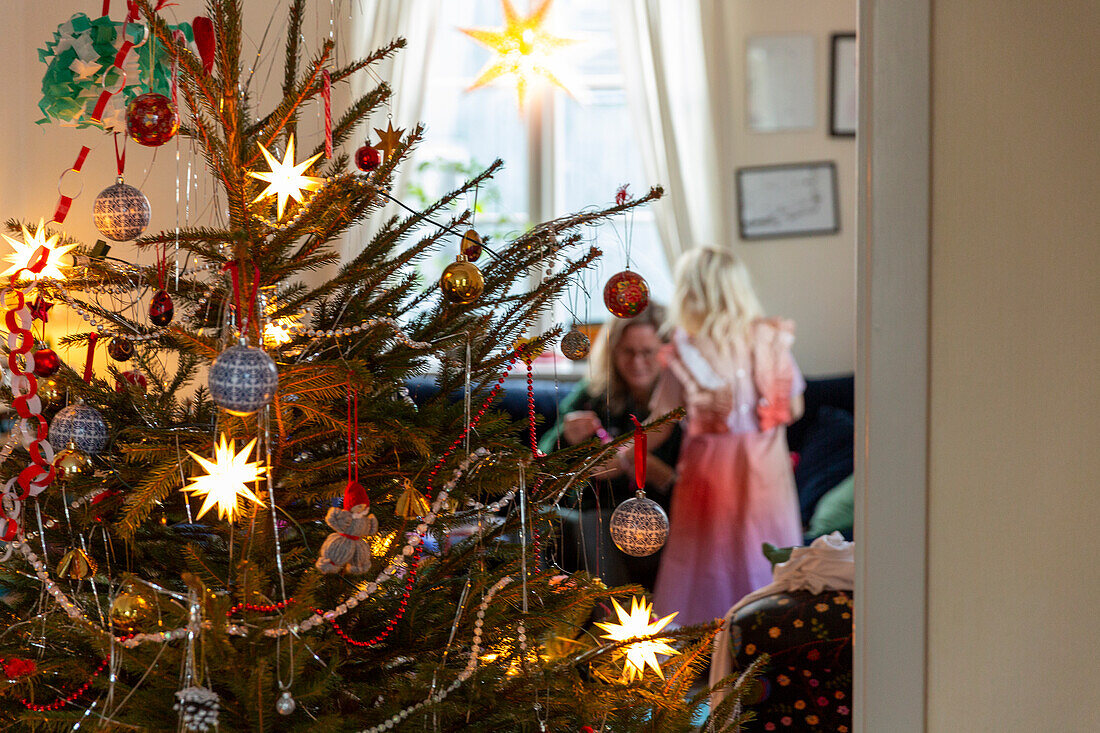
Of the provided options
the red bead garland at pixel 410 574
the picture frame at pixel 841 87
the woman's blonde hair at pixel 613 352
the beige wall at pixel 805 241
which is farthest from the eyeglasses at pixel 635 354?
the red bead garland at pixel 410 574

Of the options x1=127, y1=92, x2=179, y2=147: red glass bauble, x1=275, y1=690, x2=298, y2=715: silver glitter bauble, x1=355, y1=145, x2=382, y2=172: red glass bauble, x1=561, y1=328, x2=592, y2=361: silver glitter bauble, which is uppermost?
x1=127, y1=92, x2=179, y2=147: red glass bauble

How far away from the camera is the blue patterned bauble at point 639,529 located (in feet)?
3.96

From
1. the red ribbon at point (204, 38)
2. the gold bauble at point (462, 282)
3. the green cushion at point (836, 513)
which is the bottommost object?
the green cushion at point (836, 513)

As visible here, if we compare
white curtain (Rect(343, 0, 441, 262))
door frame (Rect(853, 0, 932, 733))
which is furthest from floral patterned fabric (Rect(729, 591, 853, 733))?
white curtain (Rect(343, 0, 441, 262))

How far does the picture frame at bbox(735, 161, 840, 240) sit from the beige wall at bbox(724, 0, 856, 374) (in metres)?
0.03

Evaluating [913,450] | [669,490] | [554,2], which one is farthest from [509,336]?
[554,2]

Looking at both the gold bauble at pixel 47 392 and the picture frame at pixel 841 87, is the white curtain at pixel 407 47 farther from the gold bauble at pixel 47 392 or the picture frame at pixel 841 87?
the gold bauble at pixel 47 392

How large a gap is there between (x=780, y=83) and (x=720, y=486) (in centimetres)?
172

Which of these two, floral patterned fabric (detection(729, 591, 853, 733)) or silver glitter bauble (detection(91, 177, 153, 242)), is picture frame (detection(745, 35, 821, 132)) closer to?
floral patterned fabric (detection(729, 591, 853, 733))

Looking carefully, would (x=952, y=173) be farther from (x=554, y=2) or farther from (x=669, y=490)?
(x=554, y=2)

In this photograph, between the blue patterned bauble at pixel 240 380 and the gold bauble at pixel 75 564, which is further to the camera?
the gold bauble at pixel 75 564

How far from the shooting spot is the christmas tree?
95 cm

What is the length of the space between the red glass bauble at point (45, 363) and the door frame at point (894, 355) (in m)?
1.03

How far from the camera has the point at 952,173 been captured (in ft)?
4.25
